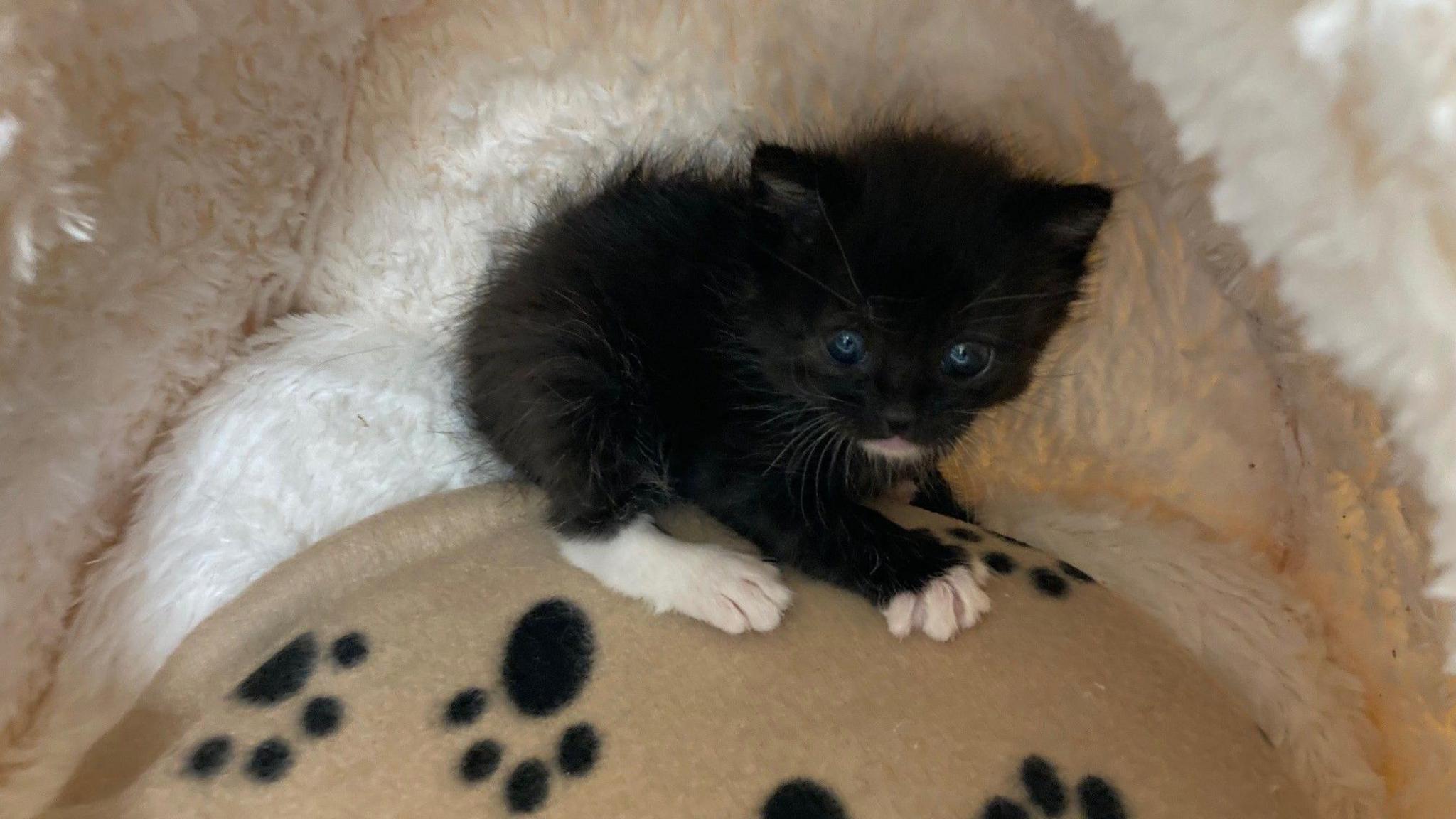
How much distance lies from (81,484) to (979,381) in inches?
43.2

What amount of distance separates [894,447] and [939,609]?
18cm

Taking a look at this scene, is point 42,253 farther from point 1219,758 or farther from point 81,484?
point 1219,758

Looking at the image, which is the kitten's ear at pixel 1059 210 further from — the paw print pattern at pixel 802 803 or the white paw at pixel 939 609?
the paw print pattern at pixel 802 803

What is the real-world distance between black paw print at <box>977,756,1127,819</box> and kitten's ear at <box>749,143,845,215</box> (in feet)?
1.96

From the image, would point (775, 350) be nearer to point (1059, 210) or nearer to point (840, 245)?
point (840, 245)

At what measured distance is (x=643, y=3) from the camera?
1.16 m

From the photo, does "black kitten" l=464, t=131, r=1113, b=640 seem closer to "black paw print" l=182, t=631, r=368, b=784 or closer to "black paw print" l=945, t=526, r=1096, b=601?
"black paw print" l=945, t=526, r=1096, b=601

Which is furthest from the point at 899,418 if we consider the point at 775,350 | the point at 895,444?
the point at 775,350

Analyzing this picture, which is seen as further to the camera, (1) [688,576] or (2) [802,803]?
(1) [688,576]

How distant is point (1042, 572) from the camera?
1.03m

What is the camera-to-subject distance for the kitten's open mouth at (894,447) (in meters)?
0.99

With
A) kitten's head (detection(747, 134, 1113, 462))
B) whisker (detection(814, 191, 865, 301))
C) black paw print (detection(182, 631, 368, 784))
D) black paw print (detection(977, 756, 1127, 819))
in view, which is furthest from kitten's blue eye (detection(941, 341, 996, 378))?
black paw print (detection(182, 631, 368, 784))

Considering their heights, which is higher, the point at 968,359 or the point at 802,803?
the point at 968,359

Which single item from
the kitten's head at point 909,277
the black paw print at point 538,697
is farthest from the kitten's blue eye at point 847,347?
the black paw print at point 538,697
